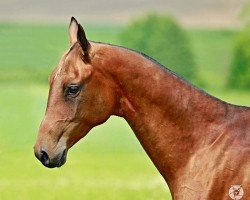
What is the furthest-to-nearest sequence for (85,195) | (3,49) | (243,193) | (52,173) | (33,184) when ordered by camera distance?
(52,173), (33,184), (3,49), (85,195), (243,193)

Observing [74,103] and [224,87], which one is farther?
[224,87]

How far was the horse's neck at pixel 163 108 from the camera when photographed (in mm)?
7039

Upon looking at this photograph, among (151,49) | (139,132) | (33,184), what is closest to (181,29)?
(151,49)

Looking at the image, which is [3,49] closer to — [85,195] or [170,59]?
[85,195]

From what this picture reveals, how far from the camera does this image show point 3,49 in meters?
17.3

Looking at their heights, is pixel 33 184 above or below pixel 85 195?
below

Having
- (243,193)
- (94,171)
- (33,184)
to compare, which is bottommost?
(94,171)

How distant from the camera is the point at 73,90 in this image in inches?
274

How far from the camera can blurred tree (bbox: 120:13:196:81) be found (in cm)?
4581

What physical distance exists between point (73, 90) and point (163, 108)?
0.69 m

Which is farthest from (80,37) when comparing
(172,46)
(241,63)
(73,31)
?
(241,63)

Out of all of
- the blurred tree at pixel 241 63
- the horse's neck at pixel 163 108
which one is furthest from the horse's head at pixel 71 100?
the blurred tree at pixel 241 63

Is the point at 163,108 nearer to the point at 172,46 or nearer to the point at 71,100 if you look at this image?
the point at 71,100

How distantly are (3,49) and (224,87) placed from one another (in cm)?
3136
